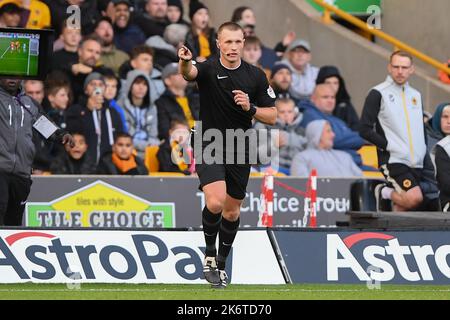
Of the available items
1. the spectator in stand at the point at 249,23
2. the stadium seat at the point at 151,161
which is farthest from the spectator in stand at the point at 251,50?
the stadium seat at the point at 151,161

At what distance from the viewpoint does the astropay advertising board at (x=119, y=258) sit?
13.5 meters

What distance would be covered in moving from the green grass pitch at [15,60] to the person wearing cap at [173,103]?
4810 millimetres

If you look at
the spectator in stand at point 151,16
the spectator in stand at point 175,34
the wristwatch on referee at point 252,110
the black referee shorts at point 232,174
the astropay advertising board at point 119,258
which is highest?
the spectator in stand at point 151,16

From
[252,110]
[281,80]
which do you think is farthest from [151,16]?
[252,110]

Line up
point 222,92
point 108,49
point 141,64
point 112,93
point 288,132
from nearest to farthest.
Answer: point 222,92 → point 112,93 → point 141,64 → point 108,49 → point 288,132

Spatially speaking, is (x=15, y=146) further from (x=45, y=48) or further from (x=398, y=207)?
(x=398, y=207)

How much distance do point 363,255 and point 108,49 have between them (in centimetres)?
641

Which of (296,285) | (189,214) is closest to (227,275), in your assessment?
(296,285)

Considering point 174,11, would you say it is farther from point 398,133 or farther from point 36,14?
point 398,133

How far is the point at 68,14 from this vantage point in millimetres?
18734

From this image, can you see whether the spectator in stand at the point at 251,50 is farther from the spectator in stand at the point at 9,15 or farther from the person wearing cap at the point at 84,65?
the spectator in stand at the point at 9,15

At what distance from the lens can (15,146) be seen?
1399cm
